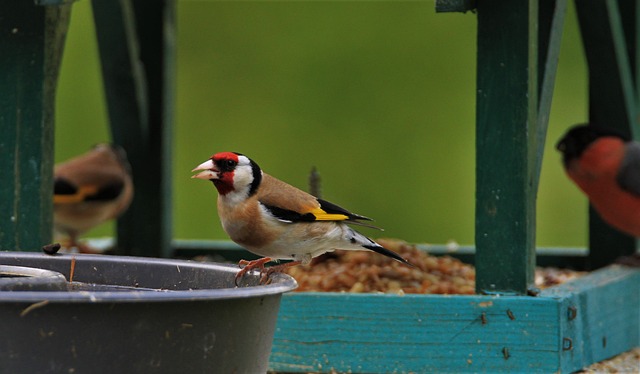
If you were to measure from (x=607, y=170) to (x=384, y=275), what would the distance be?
2.02m

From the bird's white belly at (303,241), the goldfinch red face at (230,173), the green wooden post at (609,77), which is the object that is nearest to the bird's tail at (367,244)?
the bird's white belly at (303,241)

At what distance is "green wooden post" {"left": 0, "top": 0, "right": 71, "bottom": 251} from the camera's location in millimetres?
3582

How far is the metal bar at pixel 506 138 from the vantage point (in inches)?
134

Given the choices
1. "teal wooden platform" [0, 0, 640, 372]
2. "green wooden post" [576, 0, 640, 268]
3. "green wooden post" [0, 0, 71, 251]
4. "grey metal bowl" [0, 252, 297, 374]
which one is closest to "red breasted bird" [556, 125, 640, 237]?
"green wooden post" [576, 0, 640, 268]

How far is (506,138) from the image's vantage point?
3.41m

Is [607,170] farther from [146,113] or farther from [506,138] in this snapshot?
[506,138]

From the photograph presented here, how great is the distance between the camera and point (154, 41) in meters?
5.52

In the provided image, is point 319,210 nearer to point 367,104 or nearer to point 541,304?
point 541,304

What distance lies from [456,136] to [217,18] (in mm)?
1955

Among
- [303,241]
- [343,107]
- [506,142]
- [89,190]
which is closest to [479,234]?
[506,142]

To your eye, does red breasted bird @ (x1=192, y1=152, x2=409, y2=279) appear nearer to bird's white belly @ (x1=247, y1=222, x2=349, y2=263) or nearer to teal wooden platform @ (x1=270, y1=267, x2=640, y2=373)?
bird's white belly @ (x1=247, y1=222, x2=349, y2=263)

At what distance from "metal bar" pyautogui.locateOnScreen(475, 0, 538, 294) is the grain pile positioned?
1.30 ft

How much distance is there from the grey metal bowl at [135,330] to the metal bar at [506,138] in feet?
4.31

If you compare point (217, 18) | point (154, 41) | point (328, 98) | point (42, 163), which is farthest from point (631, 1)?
point (217, 18)
